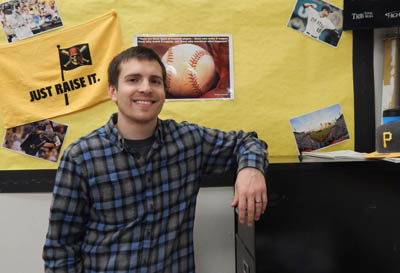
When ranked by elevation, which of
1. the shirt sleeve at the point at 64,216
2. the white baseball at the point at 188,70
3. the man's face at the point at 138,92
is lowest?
the shirt sleeve at the point at 64,216

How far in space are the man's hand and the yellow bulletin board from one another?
17.1 inches

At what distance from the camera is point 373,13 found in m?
1.14

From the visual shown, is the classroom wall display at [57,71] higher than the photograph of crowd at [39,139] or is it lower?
higher

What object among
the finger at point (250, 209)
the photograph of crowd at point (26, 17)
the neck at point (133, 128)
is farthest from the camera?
the photograph of crowd at point (26, 17)

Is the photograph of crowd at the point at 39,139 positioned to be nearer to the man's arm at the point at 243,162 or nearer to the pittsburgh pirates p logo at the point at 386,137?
the man's arm at the point at 243,162

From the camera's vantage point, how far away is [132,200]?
812 millimetres

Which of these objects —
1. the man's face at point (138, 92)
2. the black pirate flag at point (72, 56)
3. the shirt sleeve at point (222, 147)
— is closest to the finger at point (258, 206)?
the shirt sleeve at point (222, 147)

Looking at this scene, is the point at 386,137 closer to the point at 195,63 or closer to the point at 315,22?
the point at 315,22

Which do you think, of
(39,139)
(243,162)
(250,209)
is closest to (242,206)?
(250,209)

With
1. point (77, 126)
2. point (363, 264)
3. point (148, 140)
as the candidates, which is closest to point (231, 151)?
point (148, 140)

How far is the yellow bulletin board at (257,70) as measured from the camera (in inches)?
44.2

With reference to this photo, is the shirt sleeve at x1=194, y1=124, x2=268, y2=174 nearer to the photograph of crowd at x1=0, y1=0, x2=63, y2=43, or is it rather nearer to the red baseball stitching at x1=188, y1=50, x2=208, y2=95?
the red baseball stitching at x1=188, y1=50, x2=208, y2=95

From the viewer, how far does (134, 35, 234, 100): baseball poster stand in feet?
3.70

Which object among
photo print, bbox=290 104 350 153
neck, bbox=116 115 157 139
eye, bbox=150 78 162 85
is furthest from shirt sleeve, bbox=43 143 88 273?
photo print, bbox=290 104 350 153
